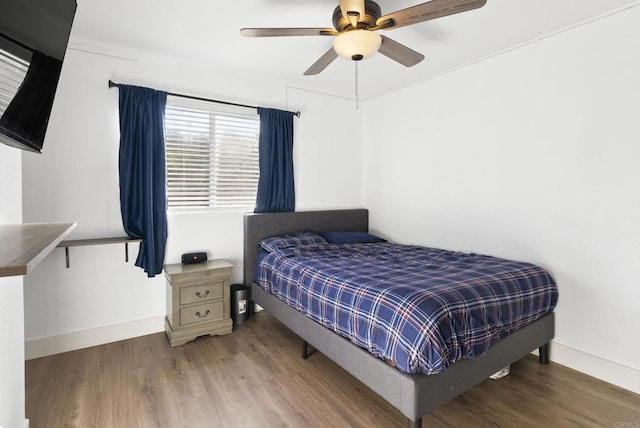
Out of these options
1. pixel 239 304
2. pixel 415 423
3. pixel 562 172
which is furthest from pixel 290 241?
pixel 562 172

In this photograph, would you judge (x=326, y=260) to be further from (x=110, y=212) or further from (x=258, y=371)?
(x=110, y=212)

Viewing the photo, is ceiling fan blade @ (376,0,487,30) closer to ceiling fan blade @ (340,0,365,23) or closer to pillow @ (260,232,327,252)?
ceiling fan blade @ (340,0,365,23)

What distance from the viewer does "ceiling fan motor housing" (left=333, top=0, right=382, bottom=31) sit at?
6.27ft

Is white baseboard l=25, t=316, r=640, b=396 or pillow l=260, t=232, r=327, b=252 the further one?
pillow l=260, t=232, r=327, b=252

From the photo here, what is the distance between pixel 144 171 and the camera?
303 centimetres

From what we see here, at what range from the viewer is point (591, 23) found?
246 centimetres

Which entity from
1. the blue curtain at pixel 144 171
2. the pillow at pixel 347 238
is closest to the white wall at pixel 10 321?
the blue curtain at pixel 144 171

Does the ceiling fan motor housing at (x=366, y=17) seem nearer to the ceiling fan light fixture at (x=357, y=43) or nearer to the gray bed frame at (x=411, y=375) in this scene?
the ceiling fan light fixture at (x=357, y=43)

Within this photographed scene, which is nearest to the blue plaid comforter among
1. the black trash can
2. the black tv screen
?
the black trash can

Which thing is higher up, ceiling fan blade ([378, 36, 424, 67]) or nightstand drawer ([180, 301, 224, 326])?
ceiling fan blade ([378, 36, 424, 67])

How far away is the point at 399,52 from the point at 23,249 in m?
2.29

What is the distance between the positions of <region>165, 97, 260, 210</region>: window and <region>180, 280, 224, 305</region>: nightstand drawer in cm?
86

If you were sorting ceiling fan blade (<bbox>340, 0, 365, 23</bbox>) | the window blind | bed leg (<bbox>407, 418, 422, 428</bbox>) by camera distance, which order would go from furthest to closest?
ceiling fan blade (<bbox>340, 0, 365, 23</bbox>)
bed leg (<bbox>407, 418, 422, 428</bbox>)
the window blind

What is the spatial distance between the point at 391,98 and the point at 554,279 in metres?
2.69
